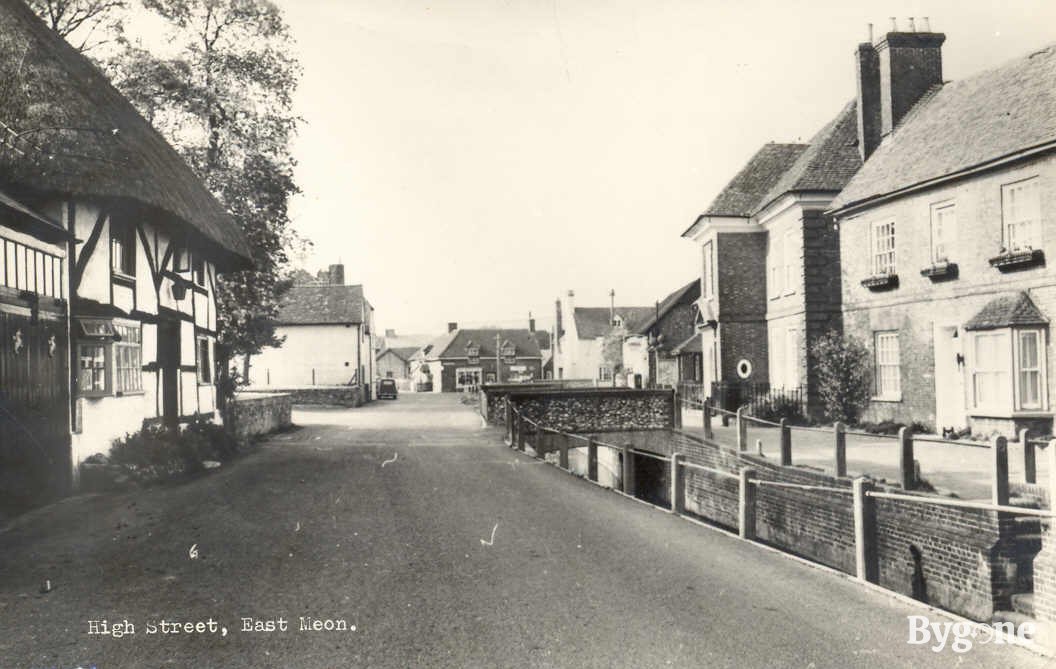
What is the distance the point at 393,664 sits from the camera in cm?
545

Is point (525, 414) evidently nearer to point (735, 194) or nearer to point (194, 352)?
point (194, 352)

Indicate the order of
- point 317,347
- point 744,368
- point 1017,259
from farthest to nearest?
1. point 317,347
2. point 744,368
3. point 1017,259

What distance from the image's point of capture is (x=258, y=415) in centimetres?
2242

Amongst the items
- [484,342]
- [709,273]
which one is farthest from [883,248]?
[484,342]

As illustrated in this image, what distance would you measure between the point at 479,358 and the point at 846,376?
69966mm

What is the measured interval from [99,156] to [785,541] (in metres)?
12.0

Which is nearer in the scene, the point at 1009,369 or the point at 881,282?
the point at 1009,369

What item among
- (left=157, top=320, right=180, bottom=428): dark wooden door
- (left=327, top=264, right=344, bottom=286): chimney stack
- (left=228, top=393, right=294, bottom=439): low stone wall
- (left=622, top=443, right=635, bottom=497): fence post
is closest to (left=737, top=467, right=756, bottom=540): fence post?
(left=622, top=443, right=635, bottom=497): fence post

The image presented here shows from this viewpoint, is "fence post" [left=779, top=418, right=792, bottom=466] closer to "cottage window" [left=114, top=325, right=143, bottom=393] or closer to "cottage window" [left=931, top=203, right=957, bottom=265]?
"cottage window" [left=931, top=203, right=957, bottom=265]

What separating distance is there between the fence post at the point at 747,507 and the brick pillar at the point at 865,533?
1.44 metres

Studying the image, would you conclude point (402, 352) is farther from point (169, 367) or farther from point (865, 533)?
point (865, 533)

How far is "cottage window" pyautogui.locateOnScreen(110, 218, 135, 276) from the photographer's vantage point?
12.8 meters

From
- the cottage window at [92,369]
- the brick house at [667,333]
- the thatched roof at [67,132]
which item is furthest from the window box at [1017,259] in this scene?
the brick house at [667,333]

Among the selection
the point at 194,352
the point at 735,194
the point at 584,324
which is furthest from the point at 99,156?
the point at 584,324
